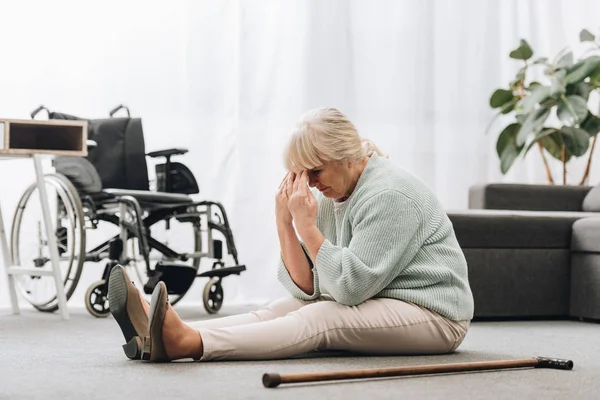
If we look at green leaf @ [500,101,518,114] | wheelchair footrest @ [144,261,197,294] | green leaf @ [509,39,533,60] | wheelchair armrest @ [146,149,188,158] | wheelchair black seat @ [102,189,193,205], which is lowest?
wheelchair footrest @ [144,261,197,294]

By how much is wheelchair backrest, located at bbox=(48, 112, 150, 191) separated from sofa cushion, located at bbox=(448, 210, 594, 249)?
4.55 ft

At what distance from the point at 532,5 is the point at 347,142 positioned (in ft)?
11.3

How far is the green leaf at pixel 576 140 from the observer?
444cm

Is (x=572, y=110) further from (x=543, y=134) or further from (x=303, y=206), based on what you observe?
(x=303, y=206)

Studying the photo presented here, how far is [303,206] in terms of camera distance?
2.04m

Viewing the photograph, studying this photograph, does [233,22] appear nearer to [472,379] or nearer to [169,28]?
[169,28]

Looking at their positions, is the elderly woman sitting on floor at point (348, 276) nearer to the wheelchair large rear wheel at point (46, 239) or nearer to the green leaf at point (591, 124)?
the wheelchair large rear wheel at point (46, 239)

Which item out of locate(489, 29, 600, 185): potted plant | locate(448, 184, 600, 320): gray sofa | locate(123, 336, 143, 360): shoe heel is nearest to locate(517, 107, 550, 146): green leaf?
locate(489, 29, 600, 185): potted plant

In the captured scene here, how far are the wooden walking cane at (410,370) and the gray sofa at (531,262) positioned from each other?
1.44 meters

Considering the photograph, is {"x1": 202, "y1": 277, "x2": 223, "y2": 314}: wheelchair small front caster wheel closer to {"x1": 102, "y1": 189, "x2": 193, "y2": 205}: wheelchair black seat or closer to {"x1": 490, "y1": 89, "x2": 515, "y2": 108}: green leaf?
{"x1": 102, "y1": 189, "x2": 193, "y2": 205}: wheelchair black seat

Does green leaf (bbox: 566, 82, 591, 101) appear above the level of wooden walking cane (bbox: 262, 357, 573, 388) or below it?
above

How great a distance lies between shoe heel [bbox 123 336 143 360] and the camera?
1.98 meters

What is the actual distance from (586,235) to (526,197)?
0.68m

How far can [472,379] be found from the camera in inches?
72.6
